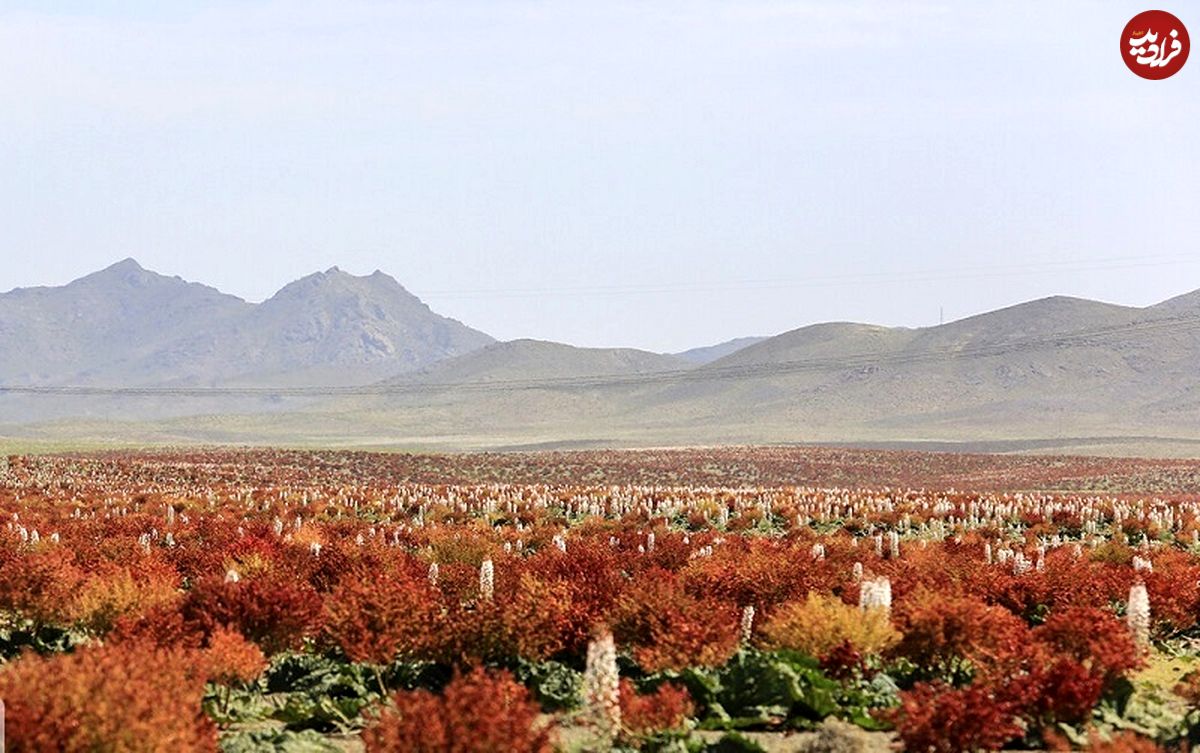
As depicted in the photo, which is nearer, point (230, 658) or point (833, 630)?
point (230, 658)

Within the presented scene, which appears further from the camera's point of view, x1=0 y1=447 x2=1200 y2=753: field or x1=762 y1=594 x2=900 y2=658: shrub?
x1=762 y1=594 x2=900 y2=658: shrub

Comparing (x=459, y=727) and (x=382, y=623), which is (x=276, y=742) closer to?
(x=382, y=623)

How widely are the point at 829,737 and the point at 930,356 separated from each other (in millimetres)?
177833

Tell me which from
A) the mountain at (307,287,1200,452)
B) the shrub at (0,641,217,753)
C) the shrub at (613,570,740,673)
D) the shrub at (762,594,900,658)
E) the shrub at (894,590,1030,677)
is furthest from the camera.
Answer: the mountain at (307,287,1200,452)

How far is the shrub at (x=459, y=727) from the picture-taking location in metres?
7.04

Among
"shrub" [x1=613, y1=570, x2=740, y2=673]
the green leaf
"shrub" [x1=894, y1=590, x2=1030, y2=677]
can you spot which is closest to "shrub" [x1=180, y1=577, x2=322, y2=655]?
the green leaf

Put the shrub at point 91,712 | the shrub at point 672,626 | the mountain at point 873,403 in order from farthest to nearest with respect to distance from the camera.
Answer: the mountain at point 873,403, the shrub at point 672,626, the shrub at point 91,712

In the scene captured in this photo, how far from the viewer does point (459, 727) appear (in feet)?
23.2

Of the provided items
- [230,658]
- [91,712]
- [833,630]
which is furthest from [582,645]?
[91,712]

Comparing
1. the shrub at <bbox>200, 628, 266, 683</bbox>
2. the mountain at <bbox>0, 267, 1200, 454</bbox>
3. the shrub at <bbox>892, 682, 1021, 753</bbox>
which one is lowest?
the shrub at <bbox>892, 682, 1021, 753</bbox>

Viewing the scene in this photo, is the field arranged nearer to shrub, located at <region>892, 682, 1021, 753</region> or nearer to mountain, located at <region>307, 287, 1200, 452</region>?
shrub, located at <region>892, 682, 1021, 753</region>

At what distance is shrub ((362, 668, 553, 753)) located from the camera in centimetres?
704

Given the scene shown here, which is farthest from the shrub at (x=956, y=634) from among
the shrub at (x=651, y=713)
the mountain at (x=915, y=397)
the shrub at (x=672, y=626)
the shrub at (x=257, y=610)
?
the mountain at (x=915, y=397)

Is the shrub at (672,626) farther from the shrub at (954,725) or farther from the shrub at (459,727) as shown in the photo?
the shrub at (459,727)
